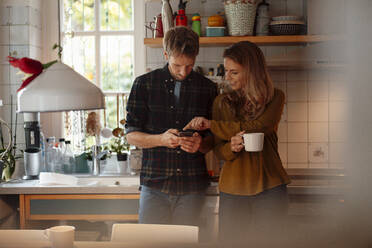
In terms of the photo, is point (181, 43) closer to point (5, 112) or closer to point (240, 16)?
point (240, 16)

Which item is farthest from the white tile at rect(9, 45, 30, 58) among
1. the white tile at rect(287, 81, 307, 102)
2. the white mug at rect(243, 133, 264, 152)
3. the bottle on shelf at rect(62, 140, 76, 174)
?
the white mug at rect(243, 133, 264, 152)

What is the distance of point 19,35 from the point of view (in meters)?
2.65

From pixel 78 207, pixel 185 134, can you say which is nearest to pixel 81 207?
pixel 78 207

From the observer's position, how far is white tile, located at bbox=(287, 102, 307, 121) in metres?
2.64

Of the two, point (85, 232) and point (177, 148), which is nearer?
point (177, 148)

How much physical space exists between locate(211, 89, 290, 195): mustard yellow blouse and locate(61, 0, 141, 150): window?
168 centimetres

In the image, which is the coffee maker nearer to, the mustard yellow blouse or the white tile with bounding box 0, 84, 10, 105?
the white tile with bounding box 0, 84, 10, 105

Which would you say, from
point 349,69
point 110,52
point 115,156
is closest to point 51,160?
point 115,156

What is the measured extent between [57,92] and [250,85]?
2.37 feet

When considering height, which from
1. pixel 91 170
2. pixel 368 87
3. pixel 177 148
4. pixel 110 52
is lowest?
pixel 91 170

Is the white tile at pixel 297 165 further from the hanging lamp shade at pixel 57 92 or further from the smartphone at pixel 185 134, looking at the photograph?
the hanging lamp shade at pixel 57 92

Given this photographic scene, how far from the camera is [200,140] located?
4.08 feet

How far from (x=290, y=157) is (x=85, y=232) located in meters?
1.37

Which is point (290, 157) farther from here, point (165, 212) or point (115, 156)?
point (165, 212)
